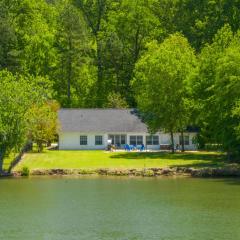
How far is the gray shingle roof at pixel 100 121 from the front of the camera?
88812mm

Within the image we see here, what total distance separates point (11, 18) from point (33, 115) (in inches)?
1535

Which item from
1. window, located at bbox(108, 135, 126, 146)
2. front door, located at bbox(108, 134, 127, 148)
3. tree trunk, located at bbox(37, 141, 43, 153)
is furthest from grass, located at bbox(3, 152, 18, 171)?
window, located at bbox(108, 135, 126, 146)

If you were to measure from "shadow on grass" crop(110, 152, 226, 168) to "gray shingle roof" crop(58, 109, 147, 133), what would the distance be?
9187 millimetres

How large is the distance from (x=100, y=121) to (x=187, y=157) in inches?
666

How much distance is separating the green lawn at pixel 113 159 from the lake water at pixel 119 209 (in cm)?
553

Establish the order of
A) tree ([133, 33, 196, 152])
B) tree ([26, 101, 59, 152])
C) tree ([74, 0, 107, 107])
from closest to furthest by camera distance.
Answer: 1. tree ([26, 101, 59, 152])
2. tree ([133, 33, 196, 152])
3. tree ([74, 0, 107, 107])

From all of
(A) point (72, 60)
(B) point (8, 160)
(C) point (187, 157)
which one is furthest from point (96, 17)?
(B) point (8, 160)

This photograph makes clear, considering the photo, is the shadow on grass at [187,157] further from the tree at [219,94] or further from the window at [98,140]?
the window at [98,140]

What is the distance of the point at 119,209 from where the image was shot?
45.2 meters

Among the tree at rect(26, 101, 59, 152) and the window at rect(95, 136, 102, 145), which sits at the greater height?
the tree at rect(26, 101, 59, 152)

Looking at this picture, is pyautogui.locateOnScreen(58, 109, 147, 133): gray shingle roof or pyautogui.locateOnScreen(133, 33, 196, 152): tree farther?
pyautogui.locateOnScreen(58, 109, 147, 133): gray shingle roof

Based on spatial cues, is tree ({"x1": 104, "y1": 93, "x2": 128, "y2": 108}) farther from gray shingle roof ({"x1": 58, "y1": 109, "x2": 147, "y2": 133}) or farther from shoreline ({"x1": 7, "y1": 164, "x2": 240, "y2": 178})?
shoreline ({"x1": 7, "y1": 164, "x2": 240, "y2": 178})

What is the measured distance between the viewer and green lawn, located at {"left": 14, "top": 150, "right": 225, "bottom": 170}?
2712 inches

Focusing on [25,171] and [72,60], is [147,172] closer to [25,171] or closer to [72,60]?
[25,171]
